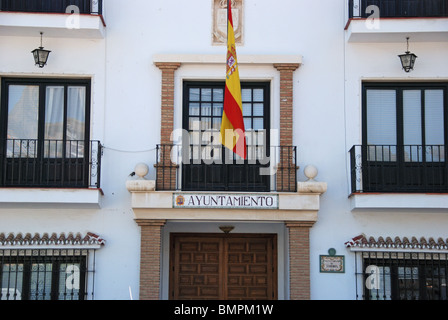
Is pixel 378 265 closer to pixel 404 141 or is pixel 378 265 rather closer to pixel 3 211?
pixel 404 141

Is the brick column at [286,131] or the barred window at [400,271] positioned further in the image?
the brick column at [286,131]

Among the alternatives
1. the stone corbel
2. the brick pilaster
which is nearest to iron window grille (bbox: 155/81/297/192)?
the brick pilaster

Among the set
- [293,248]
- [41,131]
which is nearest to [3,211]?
[41,131]

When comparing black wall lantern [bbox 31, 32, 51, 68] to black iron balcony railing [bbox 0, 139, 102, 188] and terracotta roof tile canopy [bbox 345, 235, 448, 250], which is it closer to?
black iron balcony railing [bbox 0, 139, 102, 188]

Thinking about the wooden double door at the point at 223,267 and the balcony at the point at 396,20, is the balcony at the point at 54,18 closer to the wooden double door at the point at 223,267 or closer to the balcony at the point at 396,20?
the wooden double door at the point at 223,267

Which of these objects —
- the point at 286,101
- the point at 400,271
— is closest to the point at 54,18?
the point at 286,101

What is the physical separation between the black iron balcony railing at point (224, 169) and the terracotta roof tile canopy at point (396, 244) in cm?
158

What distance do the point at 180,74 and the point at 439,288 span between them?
6592 millimetres

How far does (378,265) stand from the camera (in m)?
16.5

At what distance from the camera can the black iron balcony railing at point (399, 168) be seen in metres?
16.6

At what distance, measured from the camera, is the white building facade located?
1627 centimetres

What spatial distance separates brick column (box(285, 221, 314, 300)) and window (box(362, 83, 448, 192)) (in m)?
1.65

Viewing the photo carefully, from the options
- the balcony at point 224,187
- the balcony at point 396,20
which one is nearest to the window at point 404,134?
the balcony at point 396,20

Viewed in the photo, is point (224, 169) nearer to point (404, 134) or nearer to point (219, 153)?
point (219, 153)
